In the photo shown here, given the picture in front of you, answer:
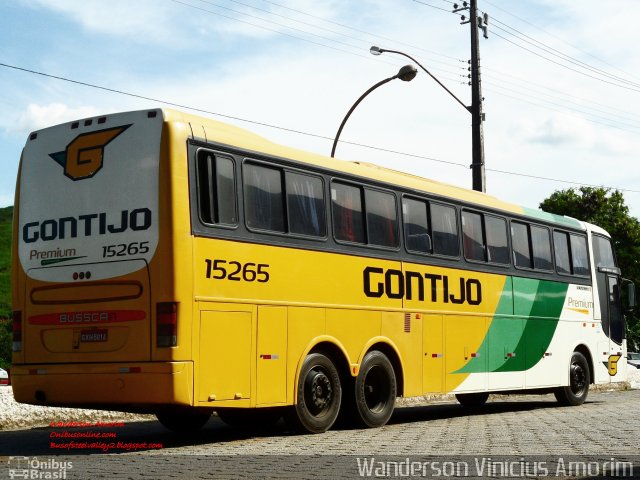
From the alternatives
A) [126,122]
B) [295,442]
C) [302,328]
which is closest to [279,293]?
[302,328]

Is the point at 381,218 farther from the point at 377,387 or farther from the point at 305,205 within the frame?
the point at 377,387

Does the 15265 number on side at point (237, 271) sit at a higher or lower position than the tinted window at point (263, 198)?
lower

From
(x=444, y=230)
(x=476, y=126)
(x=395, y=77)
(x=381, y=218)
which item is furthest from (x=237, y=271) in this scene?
(x=476, y=126)

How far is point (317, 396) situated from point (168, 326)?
2727mm

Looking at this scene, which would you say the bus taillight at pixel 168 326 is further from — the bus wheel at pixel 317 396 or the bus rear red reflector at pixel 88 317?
the bus wheel at pixel 317 396

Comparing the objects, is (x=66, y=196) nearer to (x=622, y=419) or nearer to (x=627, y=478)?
(x=627, y=478)

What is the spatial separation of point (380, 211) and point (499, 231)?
12.4 feet

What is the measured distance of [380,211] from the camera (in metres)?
14.0

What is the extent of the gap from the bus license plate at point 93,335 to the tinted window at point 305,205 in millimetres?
2625

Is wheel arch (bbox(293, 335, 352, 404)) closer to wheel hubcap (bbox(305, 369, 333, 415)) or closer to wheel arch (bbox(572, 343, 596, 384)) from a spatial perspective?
wheel hubcap (bbox(305, 369, 333, 415))

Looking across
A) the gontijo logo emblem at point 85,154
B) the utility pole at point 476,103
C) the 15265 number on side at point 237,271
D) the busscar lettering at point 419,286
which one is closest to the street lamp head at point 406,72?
the utility pole at point 476,103

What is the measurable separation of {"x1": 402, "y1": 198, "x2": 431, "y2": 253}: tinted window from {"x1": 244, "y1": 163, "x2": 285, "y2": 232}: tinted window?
2927 mm

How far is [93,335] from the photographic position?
10.9 metres

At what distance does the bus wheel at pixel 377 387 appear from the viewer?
44.1ft
